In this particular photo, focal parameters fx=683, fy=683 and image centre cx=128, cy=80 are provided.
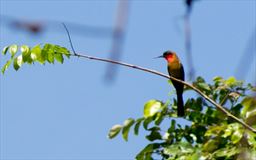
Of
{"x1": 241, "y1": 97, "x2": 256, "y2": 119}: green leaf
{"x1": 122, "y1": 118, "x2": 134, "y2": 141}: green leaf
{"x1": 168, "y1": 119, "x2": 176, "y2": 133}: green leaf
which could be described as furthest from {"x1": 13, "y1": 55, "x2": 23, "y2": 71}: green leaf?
{"x1": 241, "y1": 97, "x2": 256, "y2": 119}: green leaf

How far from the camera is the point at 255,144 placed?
4.43 metres

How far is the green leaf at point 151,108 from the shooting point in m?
5.12

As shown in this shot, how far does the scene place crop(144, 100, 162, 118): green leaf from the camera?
16.8 ft

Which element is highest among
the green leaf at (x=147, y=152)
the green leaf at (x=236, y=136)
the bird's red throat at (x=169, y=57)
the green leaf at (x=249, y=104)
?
the bird's red throat at (x=169, y=57)

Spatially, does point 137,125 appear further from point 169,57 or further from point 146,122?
point 169,57

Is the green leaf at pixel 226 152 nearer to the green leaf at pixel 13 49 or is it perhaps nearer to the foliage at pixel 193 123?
the foliage at pixel 193 123

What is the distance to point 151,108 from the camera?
515 centimetres

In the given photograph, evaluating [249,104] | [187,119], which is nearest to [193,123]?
[187,119]

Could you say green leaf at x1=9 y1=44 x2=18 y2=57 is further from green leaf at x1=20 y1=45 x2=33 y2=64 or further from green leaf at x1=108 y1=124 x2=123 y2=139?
green leaf at x1=108 y1=124 x2=123 y2=139

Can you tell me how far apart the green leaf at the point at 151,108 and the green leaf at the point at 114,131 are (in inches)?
11.3

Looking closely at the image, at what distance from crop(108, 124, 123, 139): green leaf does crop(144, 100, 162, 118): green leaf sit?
287 mm


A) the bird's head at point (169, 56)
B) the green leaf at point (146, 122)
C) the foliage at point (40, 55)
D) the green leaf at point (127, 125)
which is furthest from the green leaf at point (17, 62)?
the bird's head at point (169, 56)

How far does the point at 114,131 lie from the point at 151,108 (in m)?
0.39

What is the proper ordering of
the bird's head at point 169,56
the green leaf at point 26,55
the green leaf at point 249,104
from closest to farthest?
1. the green leaf at point 249,104
2. the green leaf at point 26,55
3. the bird's head at point 169,56
